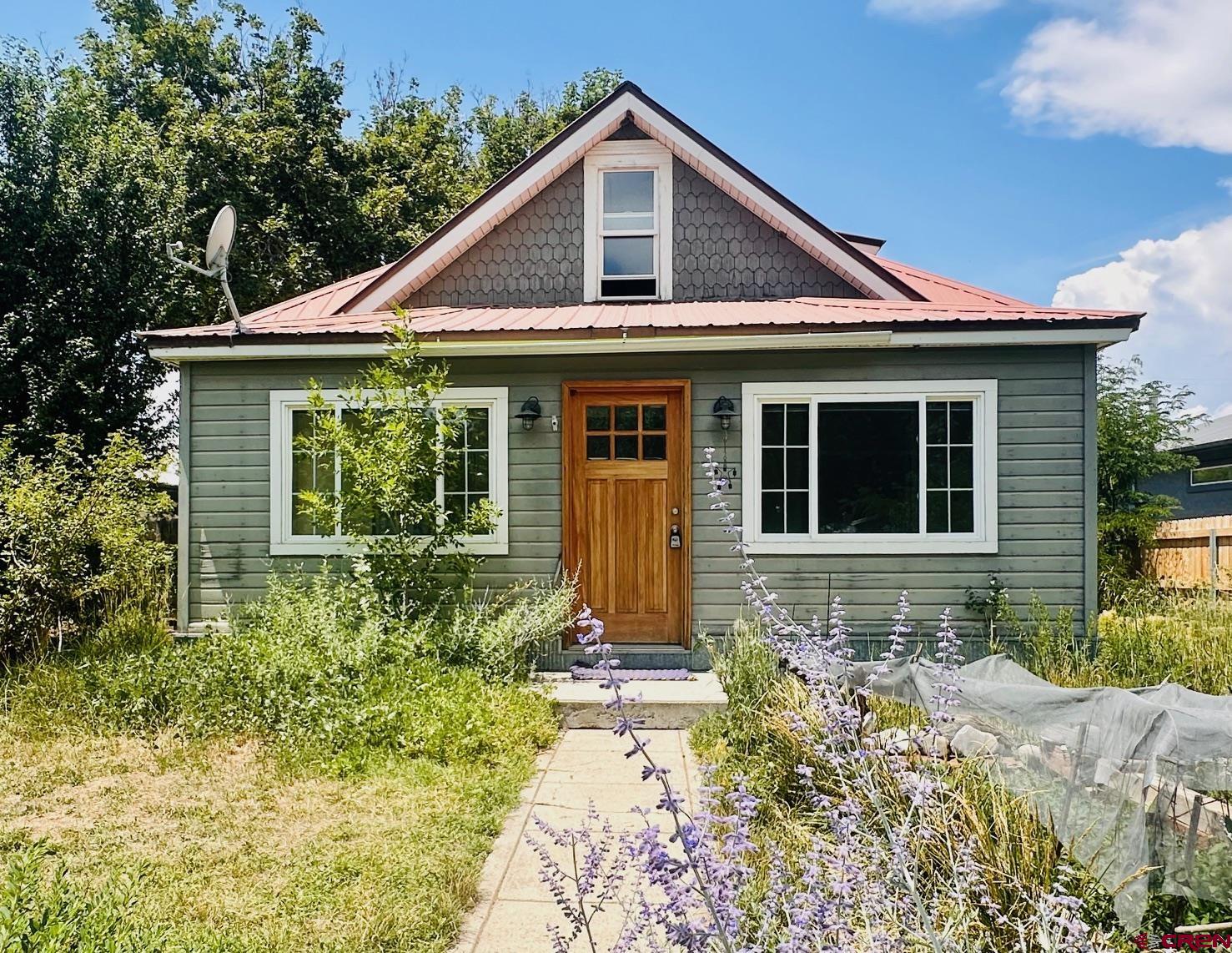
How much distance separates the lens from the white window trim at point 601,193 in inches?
366

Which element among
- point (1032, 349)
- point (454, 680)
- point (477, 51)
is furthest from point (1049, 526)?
point (477, 51)

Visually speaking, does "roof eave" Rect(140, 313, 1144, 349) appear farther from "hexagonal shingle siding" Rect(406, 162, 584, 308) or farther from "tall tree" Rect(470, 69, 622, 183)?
"tall tree" Rect(470, 69, 622, 183)

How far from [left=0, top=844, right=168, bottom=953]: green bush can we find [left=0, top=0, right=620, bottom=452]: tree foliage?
38.4 feet

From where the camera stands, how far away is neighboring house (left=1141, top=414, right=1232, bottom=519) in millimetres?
20078

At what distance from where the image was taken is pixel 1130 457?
14.7 meters

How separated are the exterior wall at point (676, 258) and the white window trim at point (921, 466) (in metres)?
2.07

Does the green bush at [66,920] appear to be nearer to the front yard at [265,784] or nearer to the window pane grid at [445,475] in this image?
the front yard at [265,784]

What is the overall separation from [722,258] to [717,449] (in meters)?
2.78

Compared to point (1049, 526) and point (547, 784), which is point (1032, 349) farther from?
point (547, 784)

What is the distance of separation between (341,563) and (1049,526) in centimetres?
658

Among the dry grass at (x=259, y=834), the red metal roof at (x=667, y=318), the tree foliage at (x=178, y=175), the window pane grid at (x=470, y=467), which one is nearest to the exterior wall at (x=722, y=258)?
the red metal roof at (x=667, y=318)

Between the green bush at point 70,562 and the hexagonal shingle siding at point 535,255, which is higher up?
the hexagonal shingle siding at point 535,255

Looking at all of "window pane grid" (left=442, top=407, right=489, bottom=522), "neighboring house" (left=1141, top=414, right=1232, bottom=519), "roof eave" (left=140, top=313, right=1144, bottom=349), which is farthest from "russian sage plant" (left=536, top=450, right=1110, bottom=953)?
"neighboring house" (left=1141, top=414, right=1232, bottom=519)

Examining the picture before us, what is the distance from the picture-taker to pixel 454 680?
19.5ft
